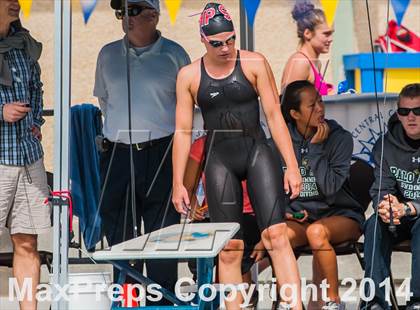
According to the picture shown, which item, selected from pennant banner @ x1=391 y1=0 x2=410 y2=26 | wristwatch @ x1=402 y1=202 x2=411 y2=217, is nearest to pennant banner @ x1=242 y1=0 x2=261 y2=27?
pennant banner @ x1=391 y1=0 x2=410 y2=26

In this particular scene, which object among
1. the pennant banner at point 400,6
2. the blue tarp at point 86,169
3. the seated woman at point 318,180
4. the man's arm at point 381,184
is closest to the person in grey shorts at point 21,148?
the blue tarp at point 86,169

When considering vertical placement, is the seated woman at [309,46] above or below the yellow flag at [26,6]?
below

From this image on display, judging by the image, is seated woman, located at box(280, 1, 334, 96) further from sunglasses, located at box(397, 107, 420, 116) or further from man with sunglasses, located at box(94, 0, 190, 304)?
man with sunglasses, located at box(94, 0, 190, 304)

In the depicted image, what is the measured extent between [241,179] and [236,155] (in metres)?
0.12

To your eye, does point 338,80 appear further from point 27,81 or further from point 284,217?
point 27,81

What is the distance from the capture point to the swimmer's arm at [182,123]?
6746 mm

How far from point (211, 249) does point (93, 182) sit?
1107mm

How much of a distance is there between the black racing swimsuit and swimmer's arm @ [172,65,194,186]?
71 millimetres

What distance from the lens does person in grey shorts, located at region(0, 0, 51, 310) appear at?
6.82 metres

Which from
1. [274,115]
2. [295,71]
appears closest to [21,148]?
[274,115]

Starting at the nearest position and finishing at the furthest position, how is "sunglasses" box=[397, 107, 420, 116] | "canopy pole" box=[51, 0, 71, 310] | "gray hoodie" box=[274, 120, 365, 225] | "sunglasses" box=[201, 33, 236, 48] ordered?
"canopy pole" box=[51, 0, 71, 310], "sunglasses" box=[201, 33, 236, 48], "sunglasses" box=[397, 107, 420, 116], "gray hoodie" box=[274, 120, 365, 225]

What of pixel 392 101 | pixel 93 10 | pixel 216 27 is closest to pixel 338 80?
pixel 392 101

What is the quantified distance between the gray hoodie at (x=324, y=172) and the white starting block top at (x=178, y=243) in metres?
0.55

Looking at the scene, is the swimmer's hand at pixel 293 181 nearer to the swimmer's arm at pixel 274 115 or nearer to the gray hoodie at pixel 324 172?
the swimmer's arm at pixel 274 115
